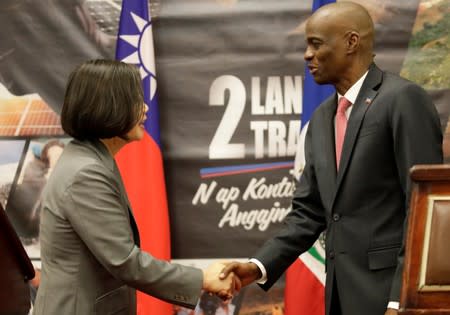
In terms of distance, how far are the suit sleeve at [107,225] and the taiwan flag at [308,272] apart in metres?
1.74

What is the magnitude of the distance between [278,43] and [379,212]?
189cm

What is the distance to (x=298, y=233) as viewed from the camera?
3117mm

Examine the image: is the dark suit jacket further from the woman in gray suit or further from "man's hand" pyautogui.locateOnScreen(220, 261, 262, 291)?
the woman in gray suit

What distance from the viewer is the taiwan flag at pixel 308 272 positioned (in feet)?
13.3

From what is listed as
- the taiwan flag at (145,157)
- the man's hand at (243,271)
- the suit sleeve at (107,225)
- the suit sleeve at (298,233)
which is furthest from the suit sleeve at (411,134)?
the taiwan flag at (145,157)

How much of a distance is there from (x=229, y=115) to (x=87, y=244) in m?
2.10

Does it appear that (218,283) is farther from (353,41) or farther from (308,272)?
(308,272)

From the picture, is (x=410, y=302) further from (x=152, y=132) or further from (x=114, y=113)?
(x=152, y=132)

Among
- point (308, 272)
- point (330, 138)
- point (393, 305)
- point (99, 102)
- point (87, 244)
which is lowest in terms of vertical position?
point (308, 272)

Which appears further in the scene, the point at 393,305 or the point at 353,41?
the point at 353,41

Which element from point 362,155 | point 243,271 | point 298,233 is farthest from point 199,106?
point 362,155

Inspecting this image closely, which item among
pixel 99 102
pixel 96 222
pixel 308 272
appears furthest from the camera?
pixel 308 272

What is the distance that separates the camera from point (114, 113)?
2.47 metres

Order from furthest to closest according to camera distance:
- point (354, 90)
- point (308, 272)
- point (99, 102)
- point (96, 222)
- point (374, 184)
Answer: point (308, 272) → point (354, 90) → point (374, 184) → point (99, 102) → point (96, 222)
